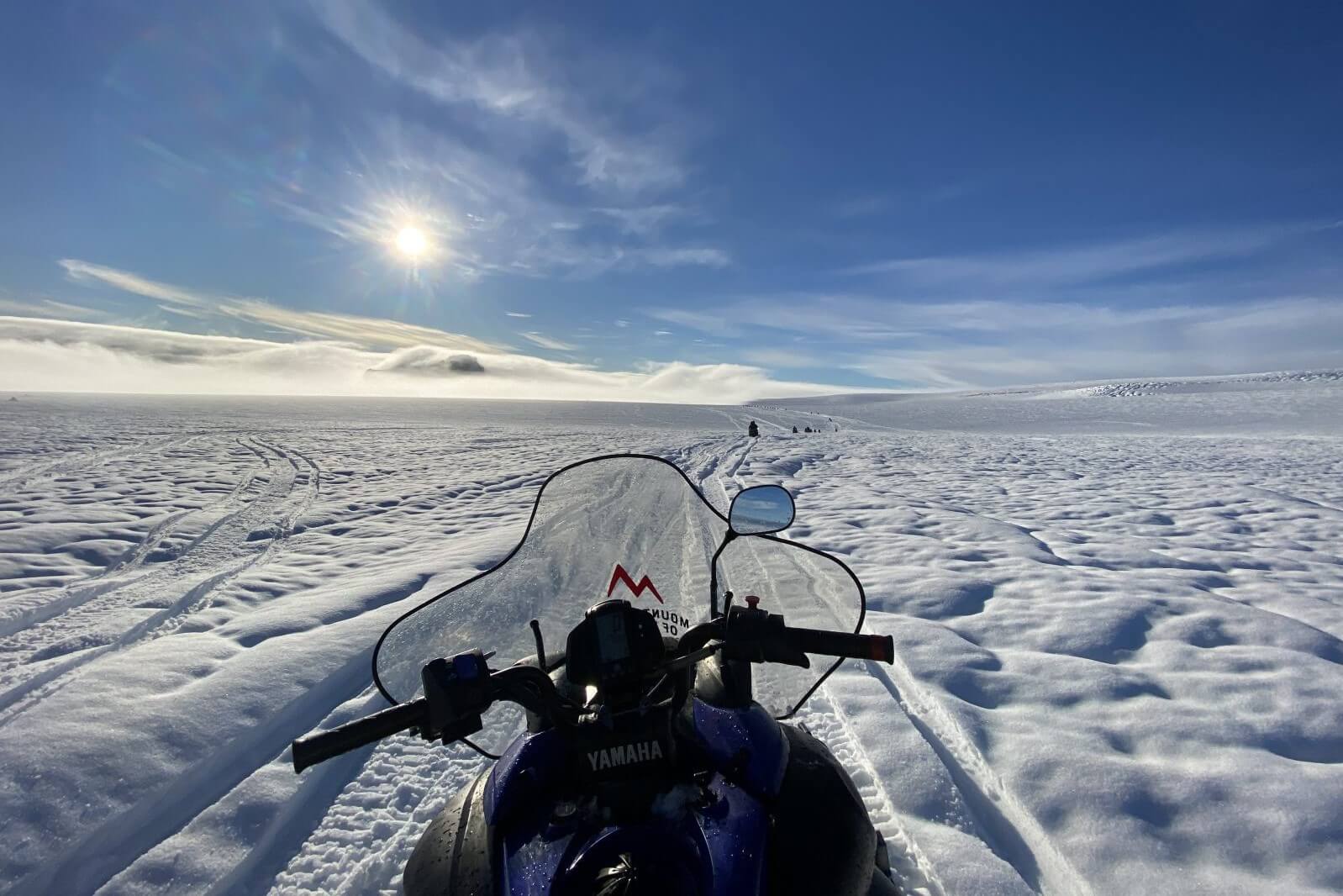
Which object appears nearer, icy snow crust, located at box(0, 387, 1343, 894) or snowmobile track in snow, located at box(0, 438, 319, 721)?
icy snow crust, located at box(0, 387, 1343, 894)

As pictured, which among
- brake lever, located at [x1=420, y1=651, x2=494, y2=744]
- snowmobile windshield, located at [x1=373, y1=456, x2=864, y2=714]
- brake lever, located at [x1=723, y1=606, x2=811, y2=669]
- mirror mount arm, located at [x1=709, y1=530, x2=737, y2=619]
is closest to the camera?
brake lever, located at [x1=420, y1=651, x2=494, y2=744]

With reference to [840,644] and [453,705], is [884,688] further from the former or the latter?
[453,705]

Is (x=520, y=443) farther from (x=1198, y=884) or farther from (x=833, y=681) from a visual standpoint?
(x=1198, y=884)

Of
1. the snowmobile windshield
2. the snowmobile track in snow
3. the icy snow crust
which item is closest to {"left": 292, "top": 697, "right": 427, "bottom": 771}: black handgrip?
the snowmobile windshield

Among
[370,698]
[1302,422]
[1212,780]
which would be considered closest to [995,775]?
[1212,780]

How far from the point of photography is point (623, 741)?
1.33 meters

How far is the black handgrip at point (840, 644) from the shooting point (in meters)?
1.63

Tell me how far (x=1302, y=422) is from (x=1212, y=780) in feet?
124

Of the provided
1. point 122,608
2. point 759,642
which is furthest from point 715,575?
point 122,608

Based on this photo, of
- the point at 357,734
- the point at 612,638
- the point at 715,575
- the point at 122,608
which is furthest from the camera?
the point at 122,608

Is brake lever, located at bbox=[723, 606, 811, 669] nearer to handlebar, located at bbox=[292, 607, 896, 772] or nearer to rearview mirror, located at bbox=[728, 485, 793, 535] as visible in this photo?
handlebar, located at bbox=[292, 607, 896, 772]

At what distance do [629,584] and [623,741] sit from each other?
0.67 m

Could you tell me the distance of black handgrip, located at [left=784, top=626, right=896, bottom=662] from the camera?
1628 mm

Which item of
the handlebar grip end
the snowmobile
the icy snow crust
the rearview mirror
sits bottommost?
the icy snow crust
